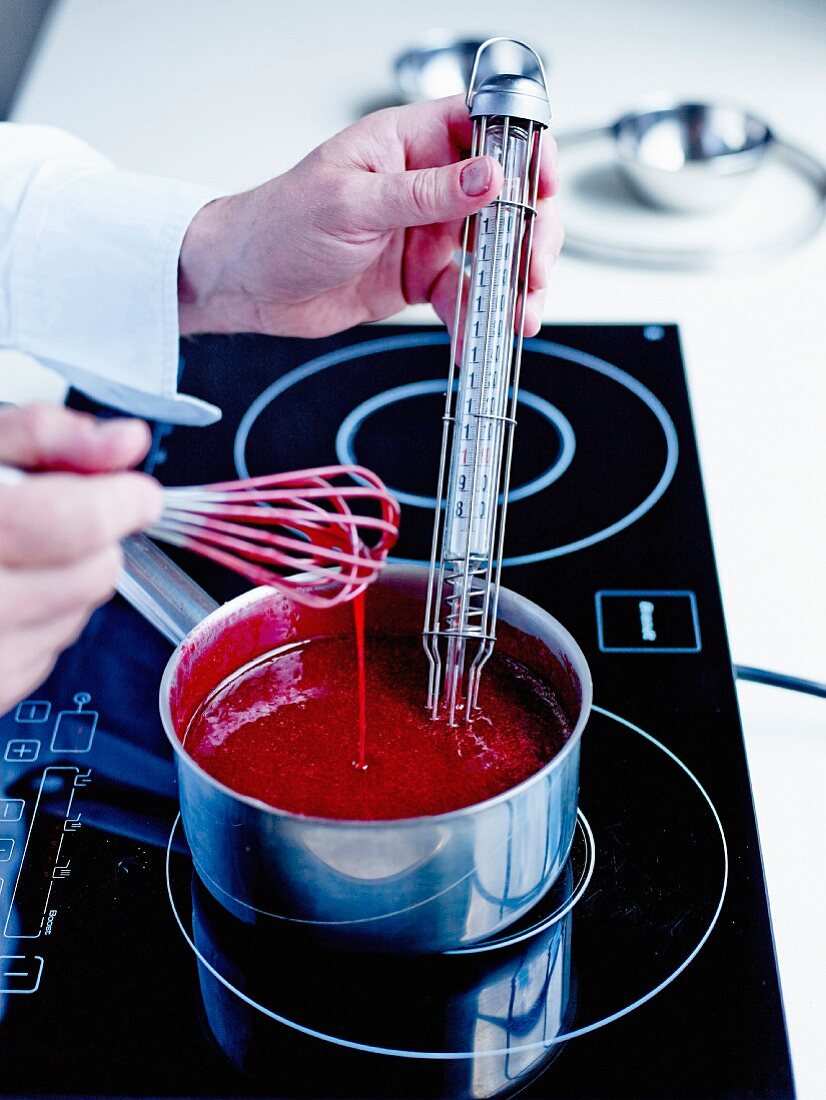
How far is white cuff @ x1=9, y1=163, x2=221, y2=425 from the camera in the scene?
91 centimetres

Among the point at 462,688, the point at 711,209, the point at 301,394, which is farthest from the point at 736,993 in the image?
the point at 711,209

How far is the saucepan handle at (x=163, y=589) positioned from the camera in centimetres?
67

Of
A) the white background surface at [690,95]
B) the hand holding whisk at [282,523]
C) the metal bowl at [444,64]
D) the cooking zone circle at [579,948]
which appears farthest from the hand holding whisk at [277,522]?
the metal bowl at [444,64]

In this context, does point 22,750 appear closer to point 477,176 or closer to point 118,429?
point 118,429

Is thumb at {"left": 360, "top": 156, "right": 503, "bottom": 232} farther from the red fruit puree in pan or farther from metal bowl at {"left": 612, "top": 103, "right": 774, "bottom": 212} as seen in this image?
metal bowl at {"left": 612, "top": 103, "right": 774, "bottom": 212}

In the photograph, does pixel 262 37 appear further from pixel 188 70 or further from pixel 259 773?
pixel 259 773

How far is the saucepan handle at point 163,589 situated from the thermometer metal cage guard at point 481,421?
143 mm

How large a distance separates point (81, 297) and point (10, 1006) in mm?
584

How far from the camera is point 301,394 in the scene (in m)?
1.01

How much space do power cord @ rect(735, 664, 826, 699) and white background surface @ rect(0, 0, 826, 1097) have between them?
1 cm

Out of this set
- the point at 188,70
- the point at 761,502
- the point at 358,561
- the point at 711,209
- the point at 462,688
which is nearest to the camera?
the point at 358,561

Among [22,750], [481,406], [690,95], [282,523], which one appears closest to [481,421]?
[481,406]

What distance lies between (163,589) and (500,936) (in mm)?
287

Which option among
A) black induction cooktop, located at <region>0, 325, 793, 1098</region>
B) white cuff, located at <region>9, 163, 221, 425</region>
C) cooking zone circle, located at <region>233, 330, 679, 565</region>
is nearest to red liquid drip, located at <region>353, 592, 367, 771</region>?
black induction cooktop, located at <region>0, 325, 793, 1098</region>
